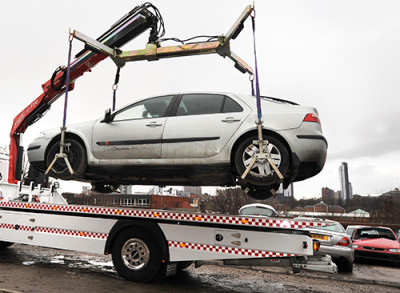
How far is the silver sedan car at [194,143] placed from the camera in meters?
4.04

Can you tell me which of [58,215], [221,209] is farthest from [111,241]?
[221,209]

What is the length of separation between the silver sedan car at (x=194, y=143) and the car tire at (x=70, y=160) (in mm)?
14

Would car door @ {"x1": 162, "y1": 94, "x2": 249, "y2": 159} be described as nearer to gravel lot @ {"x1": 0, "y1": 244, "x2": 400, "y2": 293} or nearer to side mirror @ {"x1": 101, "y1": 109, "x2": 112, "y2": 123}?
side mirror @ {"x1": 101, "y1": 109, "x2": 112, "y2": 123}

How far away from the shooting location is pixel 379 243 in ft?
30.2

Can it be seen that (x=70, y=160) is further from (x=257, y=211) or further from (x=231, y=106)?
→ (x=257, y=211)

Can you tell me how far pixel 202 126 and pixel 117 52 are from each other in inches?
73.6

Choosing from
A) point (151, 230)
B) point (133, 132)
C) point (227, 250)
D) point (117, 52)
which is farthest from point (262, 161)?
point (117, 52)

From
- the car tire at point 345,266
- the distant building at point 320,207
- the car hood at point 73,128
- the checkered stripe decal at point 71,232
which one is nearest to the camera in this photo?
the car hood at point 73,128

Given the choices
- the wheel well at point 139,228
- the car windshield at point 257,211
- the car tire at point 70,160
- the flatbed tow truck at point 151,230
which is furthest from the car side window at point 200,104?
the car windshield at point 257,211

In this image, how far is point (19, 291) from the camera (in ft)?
14.3

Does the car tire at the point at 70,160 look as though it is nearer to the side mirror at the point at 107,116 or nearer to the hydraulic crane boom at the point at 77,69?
the side mirror at the point at 107,116

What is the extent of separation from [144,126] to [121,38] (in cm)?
224

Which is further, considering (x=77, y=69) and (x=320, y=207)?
(x=320, y=207)

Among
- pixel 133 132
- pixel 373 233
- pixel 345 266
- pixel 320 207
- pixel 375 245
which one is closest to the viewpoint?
pixel 133 132
